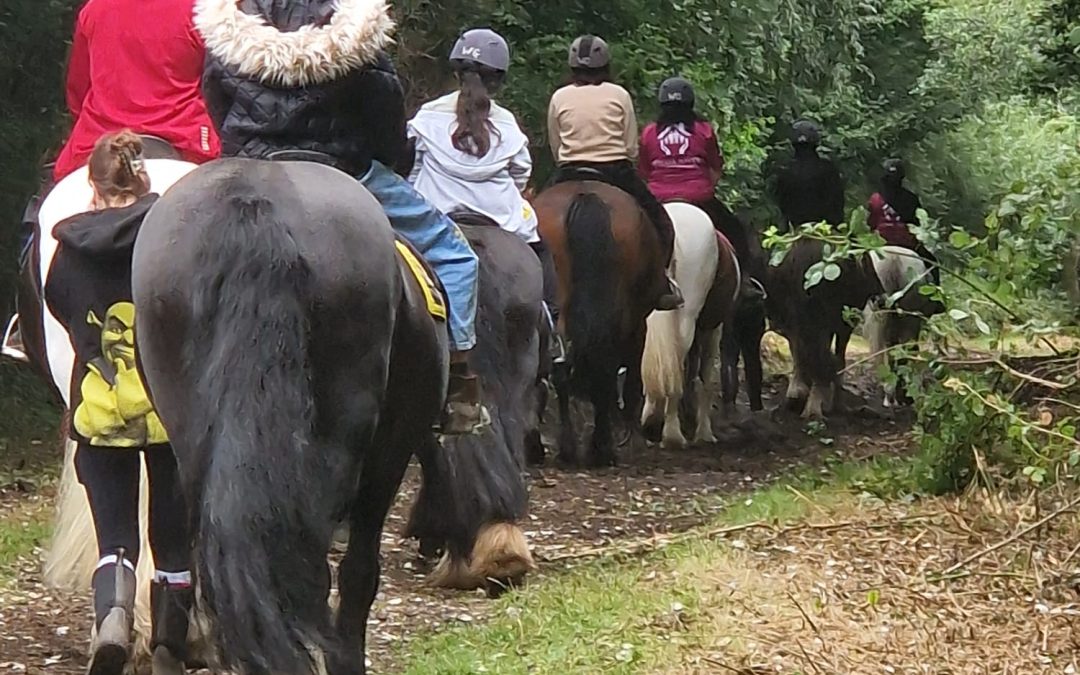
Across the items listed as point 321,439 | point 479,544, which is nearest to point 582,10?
point 479,544

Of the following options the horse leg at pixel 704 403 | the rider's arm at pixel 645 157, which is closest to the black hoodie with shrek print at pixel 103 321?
the rider's arm at pixel 645 157

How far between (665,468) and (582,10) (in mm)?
4363

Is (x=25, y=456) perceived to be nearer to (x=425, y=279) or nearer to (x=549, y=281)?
(x=549, y=281)

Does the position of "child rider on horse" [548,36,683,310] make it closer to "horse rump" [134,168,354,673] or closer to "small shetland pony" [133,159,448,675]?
"small shetland pony" [133,159,448,675]

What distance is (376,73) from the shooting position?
5.04 meters

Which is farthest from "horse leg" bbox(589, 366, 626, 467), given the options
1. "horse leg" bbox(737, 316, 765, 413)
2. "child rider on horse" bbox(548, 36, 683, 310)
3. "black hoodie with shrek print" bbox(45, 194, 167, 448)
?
"black hoodie with shrek print" bbox(45, 194, 167, 448)

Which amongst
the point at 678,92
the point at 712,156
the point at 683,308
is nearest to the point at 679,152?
the point at 712,156

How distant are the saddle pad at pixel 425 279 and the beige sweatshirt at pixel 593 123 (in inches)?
252

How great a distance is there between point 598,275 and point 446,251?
564cm

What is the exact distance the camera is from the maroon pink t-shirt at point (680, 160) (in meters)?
13.2

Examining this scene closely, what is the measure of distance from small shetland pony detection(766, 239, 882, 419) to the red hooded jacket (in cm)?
950

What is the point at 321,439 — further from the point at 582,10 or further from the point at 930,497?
the point at 582,10

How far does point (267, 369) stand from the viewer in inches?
167

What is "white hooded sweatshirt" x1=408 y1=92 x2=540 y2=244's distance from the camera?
8469mm
